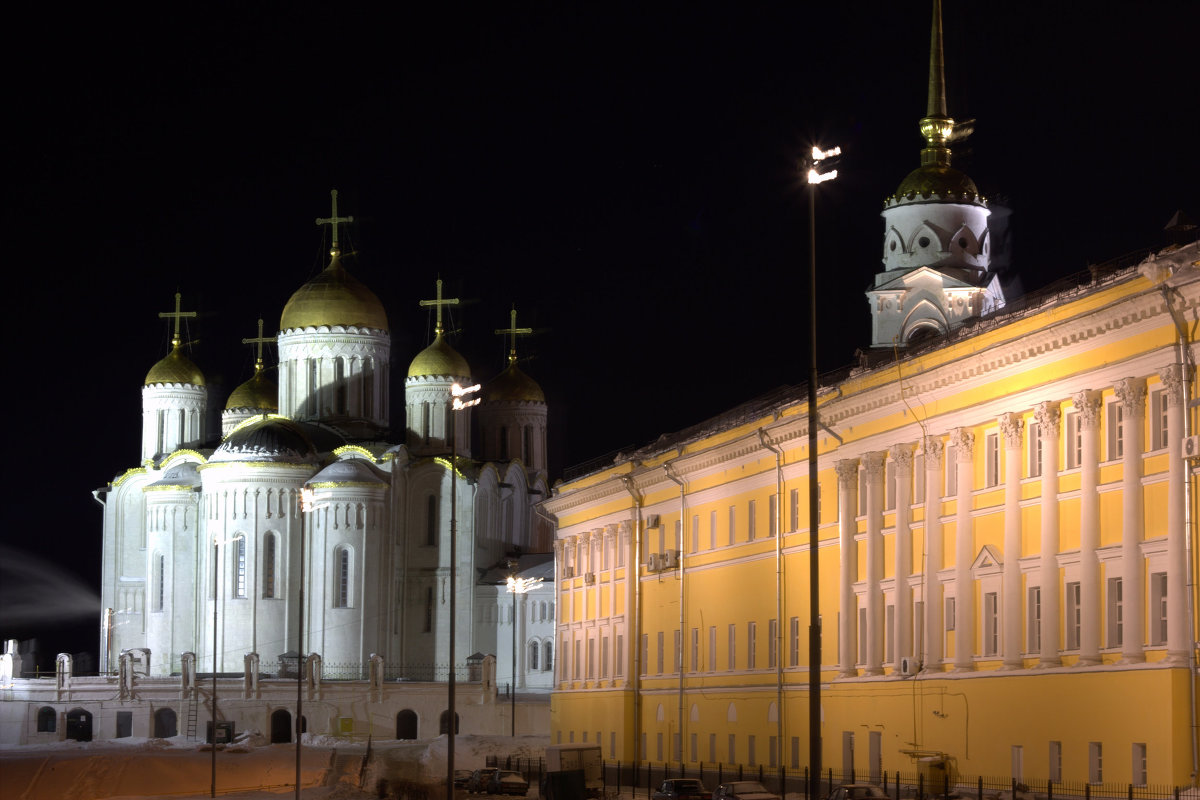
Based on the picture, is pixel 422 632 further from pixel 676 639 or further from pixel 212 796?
pixel 212 796

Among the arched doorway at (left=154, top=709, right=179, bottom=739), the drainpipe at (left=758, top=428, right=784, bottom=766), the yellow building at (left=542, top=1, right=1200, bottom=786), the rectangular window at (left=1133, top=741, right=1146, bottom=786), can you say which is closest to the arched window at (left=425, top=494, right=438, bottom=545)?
the arched doorway at (left=154, top=709, right=179, bottom=739)

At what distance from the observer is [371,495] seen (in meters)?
96.3

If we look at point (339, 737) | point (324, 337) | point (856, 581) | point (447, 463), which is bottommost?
point (339, 737)

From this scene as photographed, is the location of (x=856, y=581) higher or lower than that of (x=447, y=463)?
lower

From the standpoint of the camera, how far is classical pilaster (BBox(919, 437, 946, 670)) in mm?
41750

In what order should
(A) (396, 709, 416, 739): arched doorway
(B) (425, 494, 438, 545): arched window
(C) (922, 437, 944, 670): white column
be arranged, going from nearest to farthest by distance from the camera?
1. (C) (922, 437, 944, 670): white column
2. (A) (396, 709, 416, 739): arched doorway
3. (B) (425, 494, 438, 545): arched window

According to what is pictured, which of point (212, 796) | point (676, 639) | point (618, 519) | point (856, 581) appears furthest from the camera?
point (618, 519)

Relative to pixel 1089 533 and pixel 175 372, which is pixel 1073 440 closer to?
pixel 1089 533

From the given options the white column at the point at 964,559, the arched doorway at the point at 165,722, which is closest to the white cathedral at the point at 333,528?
the arched doorway at the point at 165,722

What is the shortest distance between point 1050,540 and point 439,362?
2820 inches

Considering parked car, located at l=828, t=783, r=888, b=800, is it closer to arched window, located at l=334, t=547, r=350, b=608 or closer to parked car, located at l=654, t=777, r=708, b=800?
parked car, located at l=654, t=777, r=708, b=800

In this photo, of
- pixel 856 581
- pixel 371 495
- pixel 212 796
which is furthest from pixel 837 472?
pixel 371 495

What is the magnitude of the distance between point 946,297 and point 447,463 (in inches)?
1601

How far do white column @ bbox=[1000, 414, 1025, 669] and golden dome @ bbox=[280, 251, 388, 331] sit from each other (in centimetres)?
6637
